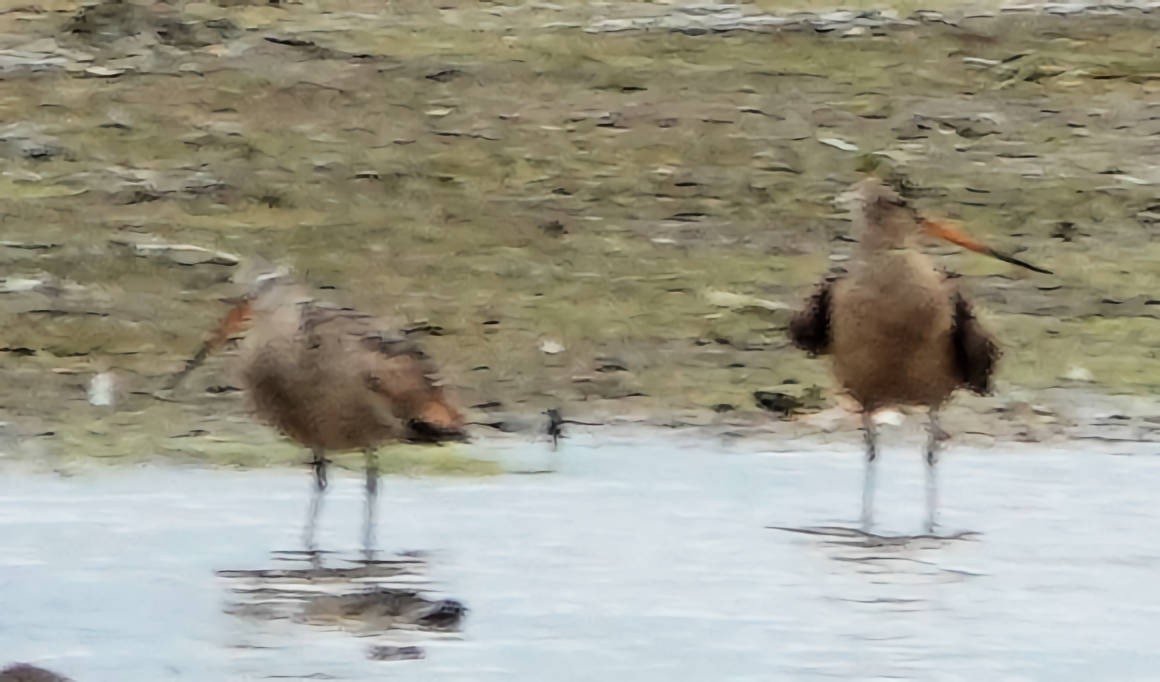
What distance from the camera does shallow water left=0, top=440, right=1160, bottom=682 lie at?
1.42 m

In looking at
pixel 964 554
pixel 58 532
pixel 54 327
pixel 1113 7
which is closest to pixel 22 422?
pixel 54 327

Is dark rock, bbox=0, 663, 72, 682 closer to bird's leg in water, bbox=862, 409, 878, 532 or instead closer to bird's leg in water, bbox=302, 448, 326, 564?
bird's leg in water, bbox=302, 448, 326, 564

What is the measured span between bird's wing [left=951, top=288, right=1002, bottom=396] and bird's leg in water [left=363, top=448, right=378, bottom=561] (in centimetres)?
50

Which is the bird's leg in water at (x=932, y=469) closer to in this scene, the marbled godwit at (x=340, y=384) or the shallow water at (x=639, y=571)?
the shallow water at (x=639, y=571)

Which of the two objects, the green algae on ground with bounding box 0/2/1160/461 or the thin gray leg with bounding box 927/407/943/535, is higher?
the green algae on ground with bounding box 0/2/1160/461

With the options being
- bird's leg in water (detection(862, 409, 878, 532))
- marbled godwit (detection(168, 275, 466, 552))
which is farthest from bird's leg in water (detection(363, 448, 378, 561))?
bird's leg in water (detection(862, 409, 878, 532))

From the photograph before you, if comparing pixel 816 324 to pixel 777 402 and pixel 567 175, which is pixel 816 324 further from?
pixel 567 175

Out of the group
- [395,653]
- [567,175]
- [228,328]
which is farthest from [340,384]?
[567,175]

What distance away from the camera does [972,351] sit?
168cm

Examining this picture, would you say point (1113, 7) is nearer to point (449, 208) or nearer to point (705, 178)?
point (705, 178)

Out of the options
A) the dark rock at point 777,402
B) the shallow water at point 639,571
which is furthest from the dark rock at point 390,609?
the dark rock at point 777,402

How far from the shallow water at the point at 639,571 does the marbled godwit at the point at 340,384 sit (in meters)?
0.11

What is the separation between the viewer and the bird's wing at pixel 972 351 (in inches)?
66.4

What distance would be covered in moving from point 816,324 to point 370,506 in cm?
42
